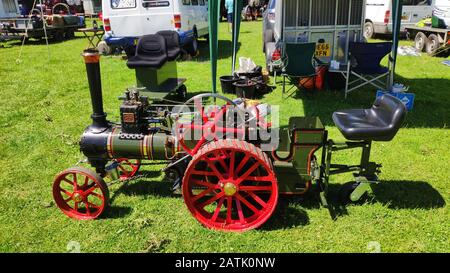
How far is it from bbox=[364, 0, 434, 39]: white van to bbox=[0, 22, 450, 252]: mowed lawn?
27.8 ft

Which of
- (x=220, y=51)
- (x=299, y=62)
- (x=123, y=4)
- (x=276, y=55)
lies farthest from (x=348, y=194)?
(x=220, y=51)

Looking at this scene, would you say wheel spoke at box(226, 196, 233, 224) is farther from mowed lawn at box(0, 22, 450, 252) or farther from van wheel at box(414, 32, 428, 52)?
van wheel at box(414, 32, 428, 52)

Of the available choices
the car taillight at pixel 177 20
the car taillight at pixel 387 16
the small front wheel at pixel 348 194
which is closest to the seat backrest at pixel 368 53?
the small front wheel at pixel 348 194

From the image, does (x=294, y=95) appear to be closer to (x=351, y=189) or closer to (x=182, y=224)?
(x=351, y=189)

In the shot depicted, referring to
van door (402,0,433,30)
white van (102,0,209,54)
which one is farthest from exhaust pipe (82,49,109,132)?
van door (402,0,433,30)

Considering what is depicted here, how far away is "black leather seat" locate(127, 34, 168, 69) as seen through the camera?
6.84 meters

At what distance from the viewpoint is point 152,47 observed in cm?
709

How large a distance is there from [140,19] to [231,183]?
8.42 metres

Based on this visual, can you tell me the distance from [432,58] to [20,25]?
1598 centimetres

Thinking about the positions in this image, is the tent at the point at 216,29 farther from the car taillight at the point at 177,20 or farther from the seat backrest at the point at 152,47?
the car taillight at the point at 177,20

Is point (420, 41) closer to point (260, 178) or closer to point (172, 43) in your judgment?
point (172, 43)

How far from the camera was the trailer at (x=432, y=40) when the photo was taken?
1130cm
